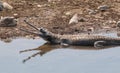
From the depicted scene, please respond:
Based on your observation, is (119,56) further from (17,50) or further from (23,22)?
(23,22)

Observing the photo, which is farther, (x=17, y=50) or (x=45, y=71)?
(x=17, y=50)

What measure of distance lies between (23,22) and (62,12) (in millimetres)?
1129

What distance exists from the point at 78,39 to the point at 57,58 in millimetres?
1270

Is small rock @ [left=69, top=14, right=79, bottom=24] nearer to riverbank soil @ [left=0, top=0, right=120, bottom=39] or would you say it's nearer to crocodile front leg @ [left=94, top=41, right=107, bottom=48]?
riverbank soil @ [left=0, top=0, right=120, bottom=39]

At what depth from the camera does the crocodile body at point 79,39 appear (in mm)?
12047

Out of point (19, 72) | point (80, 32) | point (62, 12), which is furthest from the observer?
point (62, 12)

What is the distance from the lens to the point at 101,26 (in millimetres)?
13281

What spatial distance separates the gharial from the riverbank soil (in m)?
0.48

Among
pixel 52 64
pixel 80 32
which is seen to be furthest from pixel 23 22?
pixel 52 64

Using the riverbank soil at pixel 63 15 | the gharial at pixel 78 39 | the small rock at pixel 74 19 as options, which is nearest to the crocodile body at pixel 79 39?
the gharial at pixel 78 39

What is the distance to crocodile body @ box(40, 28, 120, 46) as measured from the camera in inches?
474

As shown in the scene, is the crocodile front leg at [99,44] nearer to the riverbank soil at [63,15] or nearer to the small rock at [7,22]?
the riverbank soil at [63,15]

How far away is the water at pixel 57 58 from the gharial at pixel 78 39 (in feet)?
0.63

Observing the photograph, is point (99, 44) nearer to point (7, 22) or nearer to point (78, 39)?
point (78, 39)
